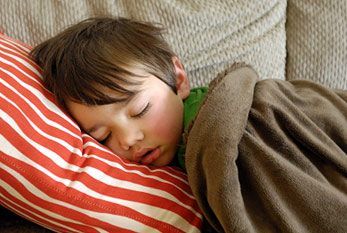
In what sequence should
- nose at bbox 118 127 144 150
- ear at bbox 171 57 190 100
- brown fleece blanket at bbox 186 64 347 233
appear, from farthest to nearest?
ear at bbox 171 57 190 100 → nose at bbox 118 127 144 150 → brown fleece blanket at bbox 186 64 347 233

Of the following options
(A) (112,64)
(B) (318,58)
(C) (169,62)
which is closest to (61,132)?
(A) (112,64)

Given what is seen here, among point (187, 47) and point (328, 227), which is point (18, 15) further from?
point (328, 227)

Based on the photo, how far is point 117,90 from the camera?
83cm

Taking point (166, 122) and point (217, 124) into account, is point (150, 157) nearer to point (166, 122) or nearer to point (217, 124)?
point (166, 122)

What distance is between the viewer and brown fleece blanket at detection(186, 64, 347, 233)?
2.10ft

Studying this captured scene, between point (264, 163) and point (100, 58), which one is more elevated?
point (100, 58)

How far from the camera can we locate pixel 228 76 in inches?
31.8

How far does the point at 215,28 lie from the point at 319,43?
0.34m

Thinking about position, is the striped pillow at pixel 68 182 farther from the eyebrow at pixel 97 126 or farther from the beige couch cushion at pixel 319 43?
the beige couch cushion at pixel 319 43

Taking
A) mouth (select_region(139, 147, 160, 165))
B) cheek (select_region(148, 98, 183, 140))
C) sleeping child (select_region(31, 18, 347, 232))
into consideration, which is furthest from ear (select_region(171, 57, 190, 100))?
mouth (select_region(139, 147, 160, 165))

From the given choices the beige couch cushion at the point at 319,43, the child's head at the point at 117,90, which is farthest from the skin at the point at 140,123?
the beige couch cushion at the point at 319,43

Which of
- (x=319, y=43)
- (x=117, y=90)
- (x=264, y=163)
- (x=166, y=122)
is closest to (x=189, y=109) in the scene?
(x=166, y=122)

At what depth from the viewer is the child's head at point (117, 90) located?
2.77 ft

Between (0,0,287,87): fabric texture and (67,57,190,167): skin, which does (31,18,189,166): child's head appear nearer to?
(67,57,190,167): skin
